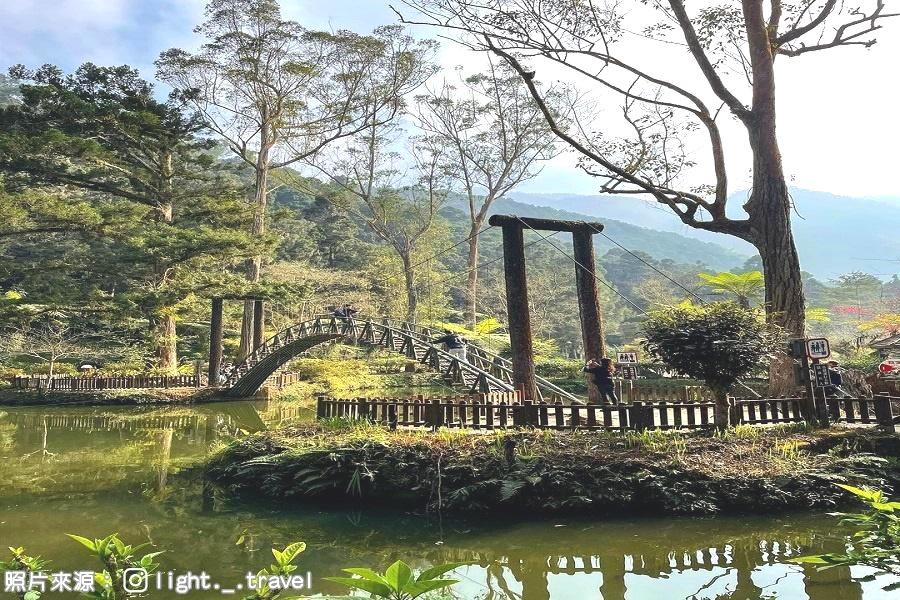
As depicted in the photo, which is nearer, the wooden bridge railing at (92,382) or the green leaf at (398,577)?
the green leaf at (398,577)

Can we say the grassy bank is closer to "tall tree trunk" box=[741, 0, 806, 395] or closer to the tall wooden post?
the tall wooden post

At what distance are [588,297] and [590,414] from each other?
315cm

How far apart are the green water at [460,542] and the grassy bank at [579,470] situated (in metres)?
0.26

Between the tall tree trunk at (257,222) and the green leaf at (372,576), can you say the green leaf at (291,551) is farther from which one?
the tall tree trunk at (257,222)

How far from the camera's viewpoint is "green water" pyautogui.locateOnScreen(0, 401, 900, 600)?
4.54 metres

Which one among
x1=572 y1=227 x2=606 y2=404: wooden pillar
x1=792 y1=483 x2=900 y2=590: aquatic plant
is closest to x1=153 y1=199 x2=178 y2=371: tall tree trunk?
x1=572 y1=227 x2=606 y2=404: wooden pillar

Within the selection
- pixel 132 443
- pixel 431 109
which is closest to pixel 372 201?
pixel 431 109

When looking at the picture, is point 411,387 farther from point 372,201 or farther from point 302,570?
point 302,570

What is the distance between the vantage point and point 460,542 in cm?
572

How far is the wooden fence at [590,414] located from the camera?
739 centimetres

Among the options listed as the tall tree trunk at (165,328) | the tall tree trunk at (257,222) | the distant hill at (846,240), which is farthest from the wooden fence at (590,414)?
the distant hill at (846,240)

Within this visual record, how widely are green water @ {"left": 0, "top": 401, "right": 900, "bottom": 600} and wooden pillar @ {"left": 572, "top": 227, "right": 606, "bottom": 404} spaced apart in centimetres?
415

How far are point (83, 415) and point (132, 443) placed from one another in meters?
5.97

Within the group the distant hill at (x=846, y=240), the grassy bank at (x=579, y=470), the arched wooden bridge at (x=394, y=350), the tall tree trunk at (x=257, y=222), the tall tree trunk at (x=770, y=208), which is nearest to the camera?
the grassy bank at (x=579, y=470)
